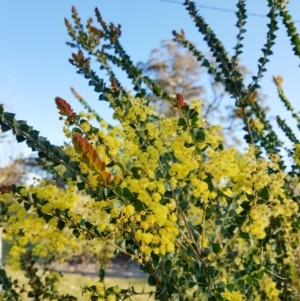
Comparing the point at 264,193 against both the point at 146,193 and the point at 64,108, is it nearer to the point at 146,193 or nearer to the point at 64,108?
the point at 146,193

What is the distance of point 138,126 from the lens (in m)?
1.98

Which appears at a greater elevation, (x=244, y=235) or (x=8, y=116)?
(x=8, y=116)

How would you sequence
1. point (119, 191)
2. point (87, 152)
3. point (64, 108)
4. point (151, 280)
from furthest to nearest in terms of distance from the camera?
point (151, 280) → point (64, 108) → point (119, 191) → point (87, 152)

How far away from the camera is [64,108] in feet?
5.23

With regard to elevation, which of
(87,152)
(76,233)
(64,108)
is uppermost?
(64,108)

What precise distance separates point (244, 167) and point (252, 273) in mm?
434

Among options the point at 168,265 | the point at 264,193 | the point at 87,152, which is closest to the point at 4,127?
the point at 87,152

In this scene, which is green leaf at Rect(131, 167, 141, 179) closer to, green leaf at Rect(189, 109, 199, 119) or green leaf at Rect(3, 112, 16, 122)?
green leaf at Rect(189, 109, 199, 119)

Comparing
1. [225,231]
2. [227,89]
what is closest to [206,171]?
[225,231]

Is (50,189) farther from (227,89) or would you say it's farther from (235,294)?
(227,89)

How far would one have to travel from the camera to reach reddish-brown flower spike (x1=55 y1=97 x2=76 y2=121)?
5.16 feet

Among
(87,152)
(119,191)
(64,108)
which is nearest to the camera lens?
(87,152)

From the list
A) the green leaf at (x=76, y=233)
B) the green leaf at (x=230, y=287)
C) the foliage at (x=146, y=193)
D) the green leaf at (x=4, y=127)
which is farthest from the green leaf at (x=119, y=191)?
the green leaf at (x=230, y=287)

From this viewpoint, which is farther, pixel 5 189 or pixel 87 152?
pixel 5 189
